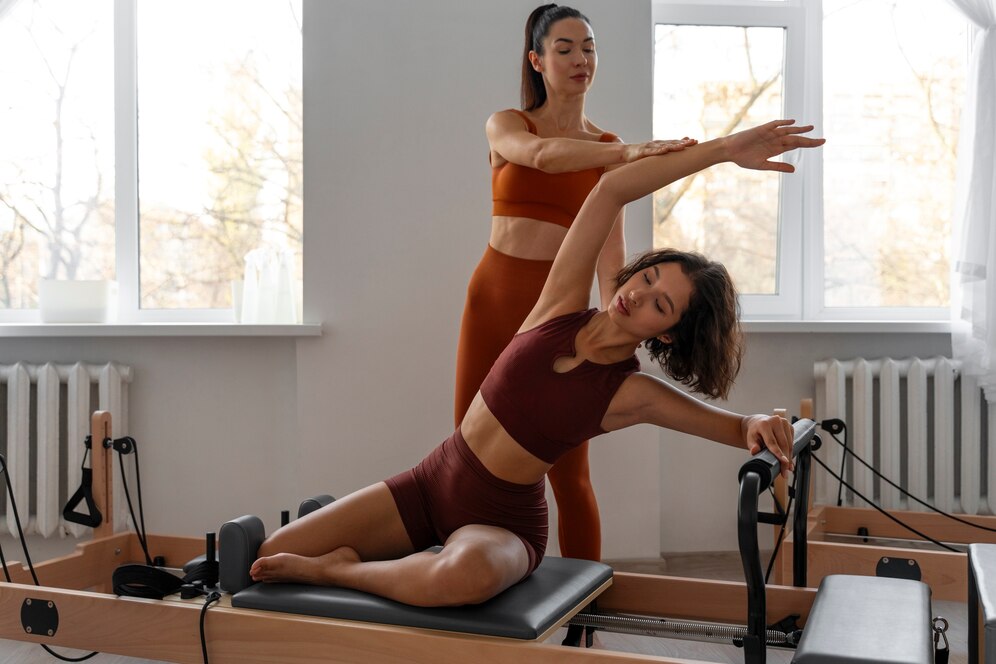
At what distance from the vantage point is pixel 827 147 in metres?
3.38

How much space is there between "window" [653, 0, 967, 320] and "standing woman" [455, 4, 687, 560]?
4.51 ft

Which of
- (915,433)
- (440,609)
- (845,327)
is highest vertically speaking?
(845,327)

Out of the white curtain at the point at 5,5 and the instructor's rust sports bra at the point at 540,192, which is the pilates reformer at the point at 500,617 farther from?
the white curtain at the point at 5,5

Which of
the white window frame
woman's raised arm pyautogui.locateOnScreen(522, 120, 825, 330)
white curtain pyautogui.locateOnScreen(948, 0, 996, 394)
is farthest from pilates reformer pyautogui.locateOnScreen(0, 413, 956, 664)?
the white window frame

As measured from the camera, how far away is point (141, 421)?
3.22m

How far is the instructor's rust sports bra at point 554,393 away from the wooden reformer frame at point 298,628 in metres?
0.32

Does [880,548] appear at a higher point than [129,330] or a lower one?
lower

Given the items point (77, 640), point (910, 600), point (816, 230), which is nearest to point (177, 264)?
point (77, 640)

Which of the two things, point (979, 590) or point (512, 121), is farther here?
point (512, 121)

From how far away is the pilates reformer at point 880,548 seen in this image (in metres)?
2.00

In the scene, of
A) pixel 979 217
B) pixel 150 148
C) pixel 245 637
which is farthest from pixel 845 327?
pixel 150 148

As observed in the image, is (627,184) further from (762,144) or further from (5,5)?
(5,5)

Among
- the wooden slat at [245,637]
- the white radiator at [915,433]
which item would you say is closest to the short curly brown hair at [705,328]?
the wooden slat at [245,637]

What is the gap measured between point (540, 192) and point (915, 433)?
1798 mm
